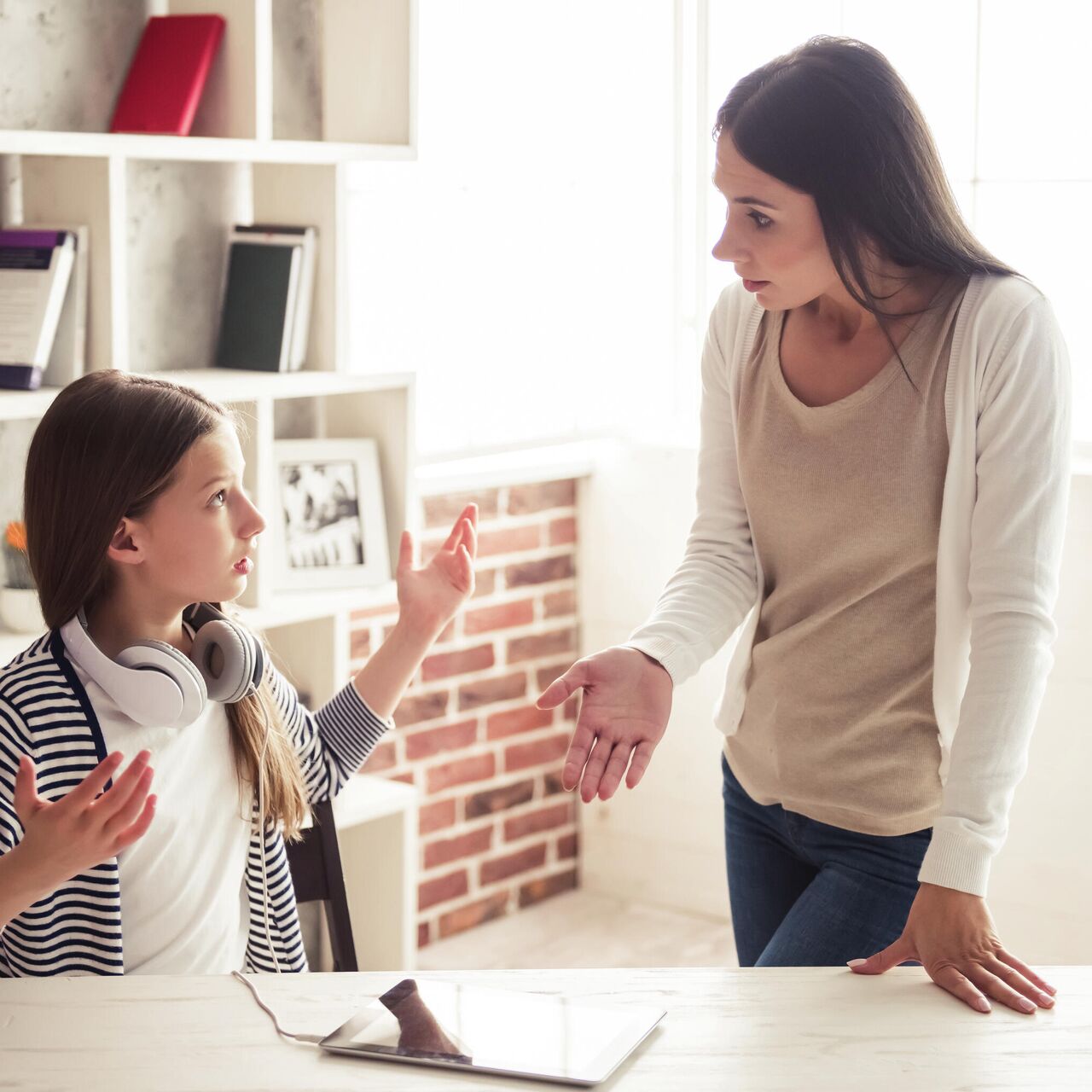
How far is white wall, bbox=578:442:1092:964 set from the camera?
3139 millimetres

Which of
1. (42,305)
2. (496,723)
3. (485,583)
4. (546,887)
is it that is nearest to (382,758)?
(496,723)

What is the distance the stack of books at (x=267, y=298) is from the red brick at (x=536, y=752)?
1348mm

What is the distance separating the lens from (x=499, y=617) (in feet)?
12.0

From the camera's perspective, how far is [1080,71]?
307 cm

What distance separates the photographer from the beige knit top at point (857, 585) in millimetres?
1659

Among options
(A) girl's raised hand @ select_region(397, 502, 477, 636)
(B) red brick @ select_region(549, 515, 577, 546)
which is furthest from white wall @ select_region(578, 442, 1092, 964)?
(A) girl's raised hand @ select_region(397, 502, 477, 636)

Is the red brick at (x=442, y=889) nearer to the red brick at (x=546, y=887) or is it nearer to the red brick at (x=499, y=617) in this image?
the red brick at (x=546, y=887)

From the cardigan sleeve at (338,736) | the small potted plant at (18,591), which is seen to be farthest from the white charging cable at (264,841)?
the small potted plant at (18,591)

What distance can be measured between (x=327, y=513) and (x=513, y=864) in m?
1.34

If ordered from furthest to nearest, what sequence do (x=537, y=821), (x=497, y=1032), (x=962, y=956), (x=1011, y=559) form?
1. (x=537, y=821)
2. (x=1011, y=559)
3. (x=962, y=956)
4. (x=497, y=1032)

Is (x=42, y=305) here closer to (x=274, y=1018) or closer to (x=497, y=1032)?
(x=274, y=1018)

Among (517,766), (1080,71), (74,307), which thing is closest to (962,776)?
(74,307)

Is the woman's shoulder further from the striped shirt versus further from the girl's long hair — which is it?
the striped shirt

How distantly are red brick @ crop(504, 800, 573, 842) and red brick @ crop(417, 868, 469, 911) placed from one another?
0.56ft
